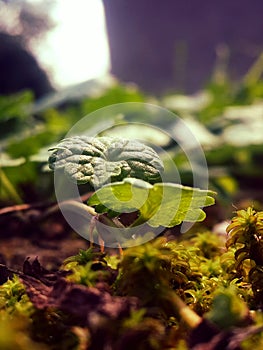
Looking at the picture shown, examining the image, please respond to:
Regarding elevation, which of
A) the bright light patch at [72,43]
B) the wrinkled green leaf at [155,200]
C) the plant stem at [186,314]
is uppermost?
the wrinkled green leaf at [155,200]

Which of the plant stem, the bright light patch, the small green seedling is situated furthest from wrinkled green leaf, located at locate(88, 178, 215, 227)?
the bright light patch

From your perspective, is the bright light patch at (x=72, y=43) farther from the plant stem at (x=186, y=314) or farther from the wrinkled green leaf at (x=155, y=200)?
the plant stem at (x=186, y=314)

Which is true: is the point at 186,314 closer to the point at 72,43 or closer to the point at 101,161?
the point at 101,161

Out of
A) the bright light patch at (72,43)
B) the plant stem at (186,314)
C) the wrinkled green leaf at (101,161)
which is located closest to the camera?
the plant stem at (186,314)

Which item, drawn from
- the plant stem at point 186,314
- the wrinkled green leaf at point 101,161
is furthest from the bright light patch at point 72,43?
the plant stem at point 186,314

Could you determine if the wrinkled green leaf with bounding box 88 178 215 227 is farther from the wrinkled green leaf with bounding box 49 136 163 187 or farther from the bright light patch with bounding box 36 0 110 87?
the bright light patch with bounding box 36 0 110 87

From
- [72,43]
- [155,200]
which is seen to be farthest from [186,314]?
[72,43]

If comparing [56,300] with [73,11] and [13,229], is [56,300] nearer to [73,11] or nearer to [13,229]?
[13,229]
